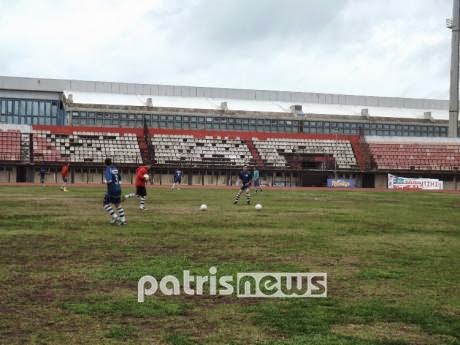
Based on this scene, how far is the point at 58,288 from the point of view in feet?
29.8

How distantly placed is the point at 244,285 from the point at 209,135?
225 ft

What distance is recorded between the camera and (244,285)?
9.43 meters

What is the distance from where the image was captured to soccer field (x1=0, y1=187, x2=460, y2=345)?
6926mm

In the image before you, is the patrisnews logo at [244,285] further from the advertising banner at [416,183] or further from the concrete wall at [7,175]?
the concrete wall at [7,175]

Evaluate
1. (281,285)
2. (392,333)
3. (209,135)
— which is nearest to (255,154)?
(209,135)

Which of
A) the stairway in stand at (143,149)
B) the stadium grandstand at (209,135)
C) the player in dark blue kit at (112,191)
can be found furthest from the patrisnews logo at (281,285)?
the stairway in stand at (143,149)

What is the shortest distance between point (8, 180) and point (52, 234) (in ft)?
179

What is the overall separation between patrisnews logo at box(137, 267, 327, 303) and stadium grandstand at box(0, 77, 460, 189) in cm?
5969

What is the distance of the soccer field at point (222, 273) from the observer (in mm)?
6926

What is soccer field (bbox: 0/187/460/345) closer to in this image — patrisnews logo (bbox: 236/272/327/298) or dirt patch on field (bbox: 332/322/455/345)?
dirt patch on field (bbox: 332/322/455/345)

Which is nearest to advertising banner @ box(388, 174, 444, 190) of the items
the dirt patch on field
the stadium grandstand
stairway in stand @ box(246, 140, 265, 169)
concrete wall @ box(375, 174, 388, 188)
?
Answer: concrete wall @ box(375, 174, 388, 188)

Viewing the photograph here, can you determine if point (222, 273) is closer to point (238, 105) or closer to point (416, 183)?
point (416, 183)

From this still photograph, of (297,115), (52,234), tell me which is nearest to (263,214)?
(52,234)

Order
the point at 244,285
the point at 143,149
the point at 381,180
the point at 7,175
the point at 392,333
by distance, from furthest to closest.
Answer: the point at 381,180
the point at 143,149
the point at 7,175
the point at 244,285
the point at 392,333
